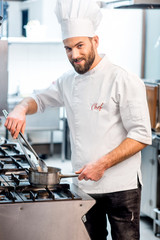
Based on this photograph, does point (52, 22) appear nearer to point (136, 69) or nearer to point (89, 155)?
point (136, 69)

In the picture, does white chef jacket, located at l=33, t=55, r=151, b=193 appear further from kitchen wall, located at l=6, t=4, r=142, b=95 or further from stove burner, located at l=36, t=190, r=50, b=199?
kitchen wall, located at l=6, t=4, r=142, b=95

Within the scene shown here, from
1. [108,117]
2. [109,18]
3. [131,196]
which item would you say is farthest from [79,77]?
[109,18]

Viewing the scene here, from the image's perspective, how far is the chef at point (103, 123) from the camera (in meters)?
1.87

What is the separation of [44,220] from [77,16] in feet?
3.09

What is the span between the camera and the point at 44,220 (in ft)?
4.95

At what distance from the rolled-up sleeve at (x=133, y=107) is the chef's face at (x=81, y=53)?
0.15 meters

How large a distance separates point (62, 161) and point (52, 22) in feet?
6.04

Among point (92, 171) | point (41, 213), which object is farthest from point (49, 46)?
point (41, 213)

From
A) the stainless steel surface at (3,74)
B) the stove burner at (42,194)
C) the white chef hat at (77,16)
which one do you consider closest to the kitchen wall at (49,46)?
the stainless steel surface at (3,74)

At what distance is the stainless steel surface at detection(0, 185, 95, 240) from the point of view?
1478mm

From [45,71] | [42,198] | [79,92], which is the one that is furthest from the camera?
[45,71]

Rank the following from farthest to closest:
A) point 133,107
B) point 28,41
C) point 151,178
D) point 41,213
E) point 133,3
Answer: point 28,41, point 151,178, point 133,3, point 133,107, point 41,213

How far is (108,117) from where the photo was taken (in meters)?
1.93

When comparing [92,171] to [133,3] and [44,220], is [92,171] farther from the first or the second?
[133,3]
